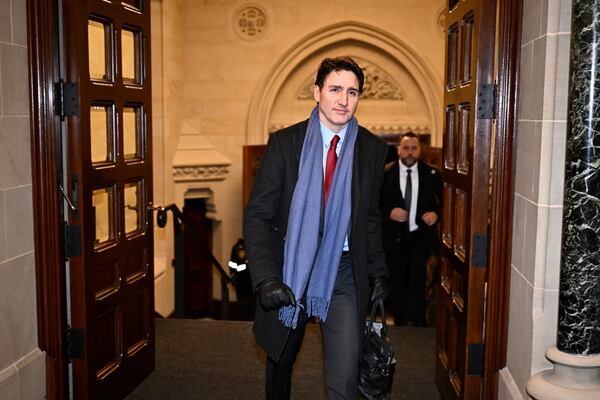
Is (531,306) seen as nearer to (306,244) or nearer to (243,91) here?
(306,244)

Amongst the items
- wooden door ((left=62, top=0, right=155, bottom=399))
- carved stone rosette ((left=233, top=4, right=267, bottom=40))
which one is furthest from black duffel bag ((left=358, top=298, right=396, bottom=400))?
carved stone rosette ((left=233, top=4, right=267, bottom=40))

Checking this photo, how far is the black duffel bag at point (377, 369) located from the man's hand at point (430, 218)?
105 inches

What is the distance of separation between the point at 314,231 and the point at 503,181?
868 mm

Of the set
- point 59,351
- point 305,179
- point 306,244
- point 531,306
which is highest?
point 305,179

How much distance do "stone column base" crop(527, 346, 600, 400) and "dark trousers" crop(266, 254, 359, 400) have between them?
0.61m

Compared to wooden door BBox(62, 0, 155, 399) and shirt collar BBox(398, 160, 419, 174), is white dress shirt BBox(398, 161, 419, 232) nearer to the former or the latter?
shirt collar BBox(398, 160, 419, 174)

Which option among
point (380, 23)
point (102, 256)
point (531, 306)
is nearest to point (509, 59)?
point (531, 306)

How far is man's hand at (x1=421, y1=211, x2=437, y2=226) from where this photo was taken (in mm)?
5398

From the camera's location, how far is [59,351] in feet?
11.3

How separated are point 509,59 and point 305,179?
97cm

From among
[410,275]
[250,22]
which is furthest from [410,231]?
[250,22]

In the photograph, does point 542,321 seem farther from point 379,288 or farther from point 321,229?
point 321,229

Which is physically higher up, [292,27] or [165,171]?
[292,27]

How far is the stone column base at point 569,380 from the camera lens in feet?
8.57
